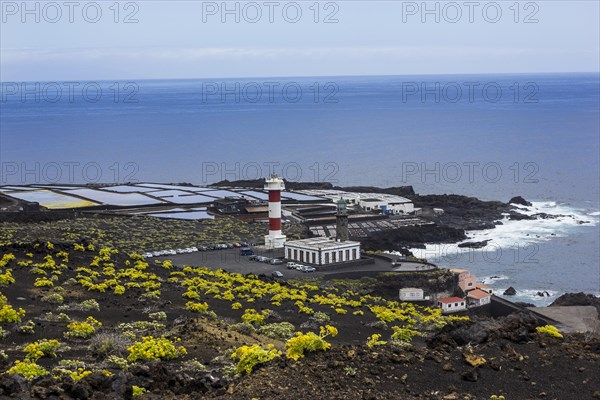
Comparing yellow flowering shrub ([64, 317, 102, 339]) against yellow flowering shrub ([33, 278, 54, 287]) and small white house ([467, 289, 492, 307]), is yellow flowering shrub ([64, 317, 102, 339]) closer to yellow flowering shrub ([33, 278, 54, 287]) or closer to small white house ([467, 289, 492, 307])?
yellow flowering shrub ([33, 278, 54, 287])

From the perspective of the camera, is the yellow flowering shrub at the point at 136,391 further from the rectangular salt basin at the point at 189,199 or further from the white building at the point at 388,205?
the white building at the point at 388,205

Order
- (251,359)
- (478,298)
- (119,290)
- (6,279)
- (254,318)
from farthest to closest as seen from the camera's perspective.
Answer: (478,298) < (119,290) < (6,279) < (254,318) < (251,359)

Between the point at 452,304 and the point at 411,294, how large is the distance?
7.81ft

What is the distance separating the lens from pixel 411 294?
50.8 metres

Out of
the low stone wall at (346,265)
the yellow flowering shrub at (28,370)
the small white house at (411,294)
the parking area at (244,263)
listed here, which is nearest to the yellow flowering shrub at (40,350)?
the yellow flowering shrub at (28,370)

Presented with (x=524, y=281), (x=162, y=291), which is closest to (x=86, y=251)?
(x=162, y=291)

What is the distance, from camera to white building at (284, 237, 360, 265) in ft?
178

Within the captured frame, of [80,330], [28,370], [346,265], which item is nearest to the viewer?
Answer: [28,370]

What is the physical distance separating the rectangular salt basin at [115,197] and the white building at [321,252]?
2861cm

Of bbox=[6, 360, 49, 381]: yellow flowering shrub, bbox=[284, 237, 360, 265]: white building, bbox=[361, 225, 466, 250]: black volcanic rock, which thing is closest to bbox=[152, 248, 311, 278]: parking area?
bbox=[284, 237, 360, 265]: white building

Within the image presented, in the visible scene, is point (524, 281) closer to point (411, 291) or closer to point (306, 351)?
point (411, 291)

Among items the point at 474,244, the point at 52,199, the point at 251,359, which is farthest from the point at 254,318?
the point at 52,199

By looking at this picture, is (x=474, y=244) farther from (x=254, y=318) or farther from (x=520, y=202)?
(x=254, y=318)

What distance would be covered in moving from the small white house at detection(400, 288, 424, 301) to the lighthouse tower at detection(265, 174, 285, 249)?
36.2ft
